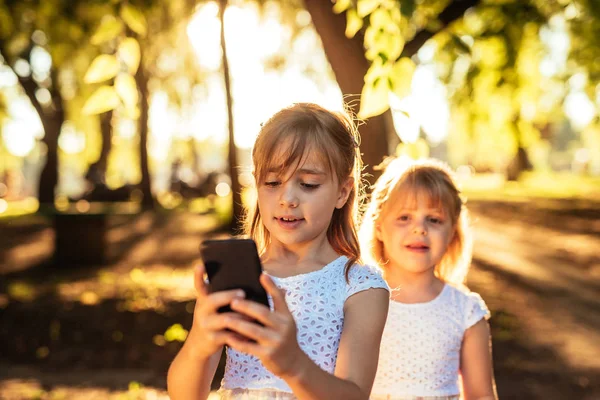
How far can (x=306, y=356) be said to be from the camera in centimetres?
175

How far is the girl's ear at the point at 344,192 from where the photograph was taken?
235cm

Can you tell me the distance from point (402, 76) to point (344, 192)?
129 cm

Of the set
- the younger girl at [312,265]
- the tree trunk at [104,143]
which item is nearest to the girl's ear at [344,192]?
the younger girl at [312,265]

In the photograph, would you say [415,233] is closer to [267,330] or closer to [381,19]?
[381,19]

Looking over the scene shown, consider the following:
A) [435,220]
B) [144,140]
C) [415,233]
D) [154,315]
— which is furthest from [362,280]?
[144,140]

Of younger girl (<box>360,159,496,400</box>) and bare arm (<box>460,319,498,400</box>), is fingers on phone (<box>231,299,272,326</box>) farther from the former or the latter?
bare arm (<box>460,319,498,400</box>)

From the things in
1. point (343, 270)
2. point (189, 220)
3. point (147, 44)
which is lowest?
point (189, 220)

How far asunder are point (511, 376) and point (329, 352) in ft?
17.1

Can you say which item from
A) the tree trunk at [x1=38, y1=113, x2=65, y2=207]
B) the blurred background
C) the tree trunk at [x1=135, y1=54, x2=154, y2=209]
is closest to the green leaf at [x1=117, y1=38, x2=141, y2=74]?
the blurred background

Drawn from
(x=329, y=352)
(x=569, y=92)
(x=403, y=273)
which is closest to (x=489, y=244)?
(x=569, y=92)

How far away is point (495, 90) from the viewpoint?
793 centimetres

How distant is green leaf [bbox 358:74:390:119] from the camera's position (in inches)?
128

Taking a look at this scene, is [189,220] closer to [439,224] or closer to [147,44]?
[147,44]

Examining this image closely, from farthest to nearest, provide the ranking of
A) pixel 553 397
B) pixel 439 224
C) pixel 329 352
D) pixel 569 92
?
1. pixel 569 92
2. pixel 553 397
3. pixel 439 224
4. pixel 329 352
